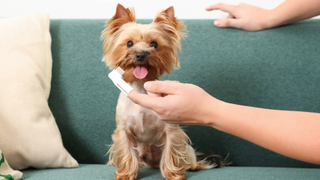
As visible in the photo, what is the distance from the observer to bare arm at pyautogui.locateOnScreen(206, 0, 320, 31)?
1411 millimetres

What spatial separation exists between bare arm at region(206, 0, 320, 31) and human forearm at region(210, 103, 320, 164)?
2.90ft

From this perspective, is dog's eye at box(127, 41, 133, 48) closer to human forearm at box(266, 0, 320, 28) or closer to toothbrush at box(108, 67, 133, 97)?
toothbrush at box(108, 67, 133, 97)

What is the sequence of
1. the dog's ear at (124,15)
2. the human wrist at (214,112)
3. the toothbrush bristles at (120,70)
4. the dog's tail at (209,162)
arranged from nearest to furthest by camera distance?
the human wrist at (214,112) < the toothbrush bristles at (120,70) < the dog's ear at (124,15) < the dog's tail at (209,162)

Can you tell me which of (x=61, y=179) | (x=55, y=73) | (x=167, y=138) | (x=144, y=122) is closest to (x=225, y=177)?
(x=167, y=138)

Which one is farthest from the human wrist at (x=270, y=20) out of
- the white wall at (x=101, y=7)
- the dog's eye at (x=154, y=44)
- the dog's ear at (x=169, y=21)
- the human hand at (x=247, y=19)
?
the dog's eye at (x=154, y=44)

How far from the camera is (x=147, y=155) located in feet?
4.47

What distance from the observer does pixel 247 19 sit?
4.92ft

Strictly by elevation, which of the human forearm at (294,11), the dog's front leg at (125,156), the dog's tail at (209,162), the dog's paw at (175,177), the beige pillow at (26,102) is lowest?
the dog's tail at (209,162)

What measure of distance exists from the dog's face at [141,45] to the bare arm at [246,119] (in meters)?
0.20

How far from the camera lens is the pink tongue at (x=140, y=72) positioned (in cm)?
107

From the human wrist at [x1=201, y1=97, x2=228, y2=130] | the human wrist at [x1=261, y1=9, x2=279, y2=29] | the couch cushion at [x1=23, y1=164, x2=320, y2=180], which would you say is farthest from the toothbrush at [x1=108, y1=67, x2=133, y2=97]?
the human wrist at [x1=261, y1=9, x2=279, y2=29]

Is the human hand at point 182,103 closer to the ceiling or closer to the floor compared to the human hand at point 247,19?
closer to the floor

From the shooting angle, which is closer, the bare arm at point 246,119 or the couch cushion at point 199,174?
the bare arm at point 246,119

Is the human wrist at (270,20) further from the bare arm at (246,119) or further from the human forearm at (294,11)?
the bare arm at (246,119)
